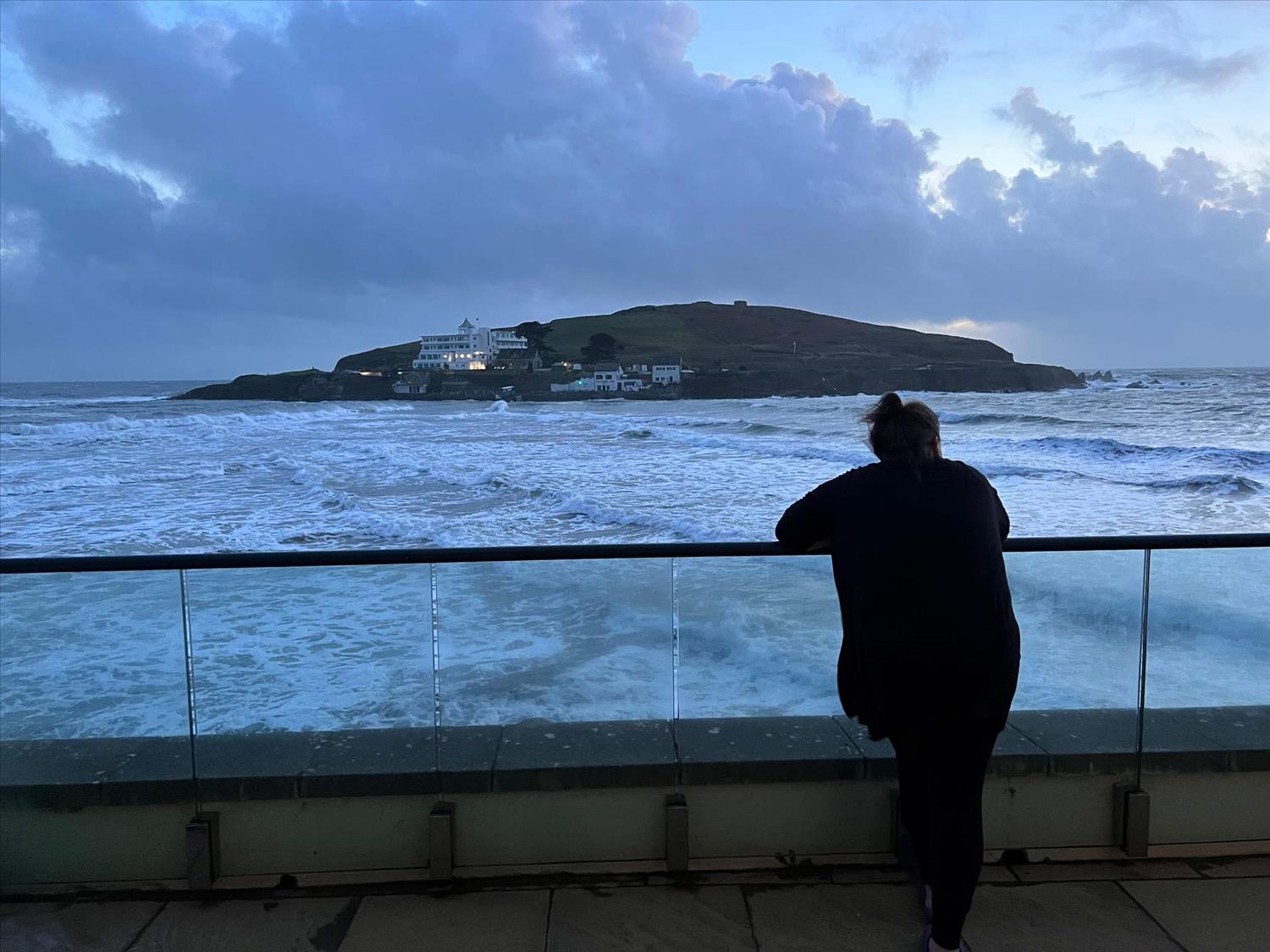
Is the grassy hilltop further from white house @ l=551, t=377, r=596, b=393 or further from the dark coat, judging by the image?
the dark coat

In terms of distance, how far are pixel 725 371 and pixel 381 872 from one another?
325ft

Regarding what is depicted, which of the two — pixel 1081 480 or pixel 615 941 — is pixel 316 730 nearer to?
pixel 615 941

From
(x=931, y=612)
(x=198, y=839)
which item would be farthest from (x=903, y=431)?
(x=198, y=839)

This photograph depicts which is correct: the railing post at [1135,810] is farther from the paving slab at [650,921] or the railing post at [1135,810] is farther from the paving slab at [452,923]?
the paving slab at [452,923]

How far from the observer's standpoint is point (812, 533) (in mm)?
2354

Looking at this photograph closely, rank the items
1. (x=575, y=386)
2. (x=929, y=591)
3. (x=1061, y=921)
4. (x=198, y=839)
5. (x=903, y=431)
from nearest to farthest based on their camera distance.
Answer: (x=929, y=591), (x=903, y=431), (x=1061, y=921), (x=198, y=839), (x=575, y=386)

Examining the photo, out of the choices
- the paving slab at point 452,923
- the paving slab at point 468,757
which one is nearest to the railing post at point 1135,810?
the paving slab at point 452,923

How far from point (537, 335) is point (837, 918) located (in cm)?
14977

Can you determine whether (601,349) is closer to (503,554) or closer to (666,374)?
(666,374)

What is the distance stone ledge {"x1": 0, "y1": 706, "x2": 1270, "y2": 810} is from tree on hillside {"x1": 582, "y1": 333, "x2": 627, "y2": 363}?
117 meters

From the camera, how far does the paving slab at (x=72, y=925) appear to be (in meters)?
2.53

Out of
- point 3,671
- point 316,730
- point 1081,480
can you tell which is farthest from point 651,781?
point 1081,480

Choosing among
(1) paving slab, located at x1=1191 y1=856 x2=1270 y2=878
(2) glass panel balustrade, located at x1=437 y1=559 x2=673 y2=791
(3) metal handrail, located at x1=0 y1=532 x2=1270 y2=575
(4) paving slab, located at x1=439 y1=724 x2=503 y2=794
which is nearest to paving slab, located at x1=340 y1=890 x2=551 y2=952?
(4) paving slab, located at x1=439 y1=724 x2=503 y2=794

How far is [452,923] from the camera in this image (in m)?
2.60
